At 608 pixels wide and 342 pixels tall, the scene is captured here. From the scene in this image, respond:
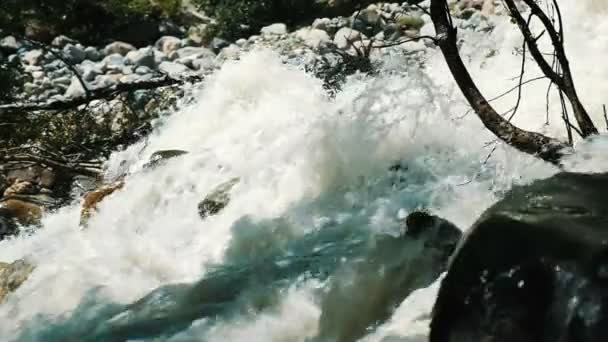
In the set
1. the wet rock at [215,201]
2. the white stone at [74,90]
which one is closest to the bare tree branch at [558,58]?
the wet rock at [215,201]

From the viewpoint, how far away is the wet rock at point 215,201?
5.99 metres

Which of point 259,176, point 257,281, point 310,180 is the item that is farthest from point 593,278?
point 259,176

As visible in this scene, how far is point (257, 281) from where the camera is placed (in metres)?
4.68

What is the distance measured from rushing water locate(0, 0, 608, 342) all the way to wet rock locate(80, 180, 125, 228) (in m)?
0.11

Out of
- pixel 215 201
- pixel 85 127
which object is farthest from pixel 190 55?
pixel 215 201

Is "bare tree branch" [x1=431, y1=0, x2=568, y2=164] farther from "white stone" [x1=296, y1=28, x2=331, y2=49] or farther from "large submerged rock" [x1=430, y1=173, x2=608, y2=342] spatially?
"white stone" [x1=296, y1=28, x2=331, y2=49]

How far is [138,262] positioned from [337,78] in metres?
3.48

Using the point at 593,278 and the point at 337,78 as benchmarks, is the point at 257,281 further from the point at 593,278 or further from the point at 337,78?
the point at 337,78

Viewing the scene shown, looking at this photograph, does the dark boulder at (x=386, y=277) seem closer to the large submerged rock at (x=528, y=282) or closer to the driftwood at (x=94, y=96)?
the large submerged rock at (x=528, y=282)

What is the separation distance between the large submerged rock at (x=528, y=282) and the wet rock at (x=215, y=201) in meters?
3.30

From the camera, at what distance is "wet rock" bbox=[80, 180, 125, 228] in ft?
21.7

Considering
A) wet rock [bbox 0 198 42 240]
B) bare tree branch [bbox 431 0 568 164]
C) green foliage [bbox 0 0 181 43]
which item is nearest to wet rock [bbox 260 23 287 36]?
green foliage [bbox 0 0 181 43]

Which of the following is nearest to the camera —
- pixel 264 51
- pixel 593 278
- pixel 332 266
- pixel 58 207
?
pixel 593 278

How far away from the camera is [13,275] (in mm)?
Result: 5750
